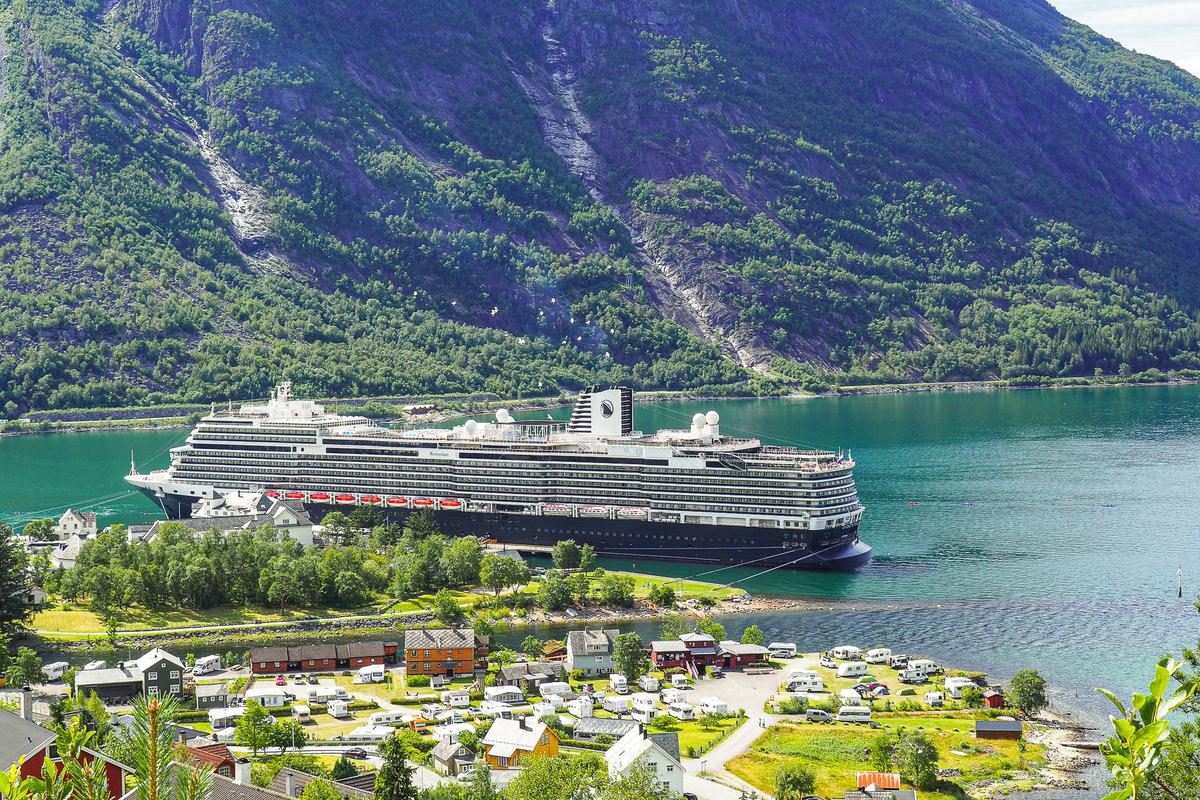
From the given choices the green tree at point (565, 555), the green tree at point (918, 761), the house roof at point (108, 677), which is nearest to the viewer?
the green tree at point (918, 761)

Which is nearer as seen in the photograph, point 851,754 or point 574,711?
point 851,754

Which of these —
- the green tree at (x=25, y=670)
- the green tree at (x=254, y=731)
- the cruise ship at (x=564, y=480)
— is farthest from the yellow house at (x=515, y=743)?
the cruise ship at (x=564, y=480)

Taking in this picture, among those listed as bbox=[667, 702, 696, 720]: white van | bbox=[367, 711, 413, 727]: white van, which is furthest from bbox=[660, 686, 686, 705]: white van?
bbox=[367, 711, 413, 727]: white van

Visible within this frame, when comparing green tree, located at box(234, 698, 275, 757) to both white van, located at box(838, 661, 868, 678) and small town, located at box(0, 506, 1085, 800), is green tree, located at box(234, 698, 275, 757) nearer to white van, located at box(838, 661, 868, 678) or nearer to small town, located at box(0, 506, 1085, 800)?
small town, located at box(0, 506, 1085, 800)

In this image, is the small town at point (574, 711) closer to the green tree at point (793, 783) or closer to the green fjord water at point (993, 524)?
the green tree at point (793, 783)

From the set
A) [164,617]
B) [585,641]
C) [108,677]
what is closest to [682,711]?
[585,641]

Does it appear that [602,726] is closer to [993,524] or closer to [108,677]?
[108,677]
